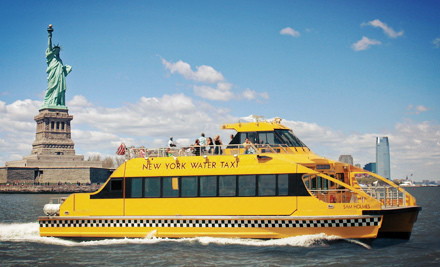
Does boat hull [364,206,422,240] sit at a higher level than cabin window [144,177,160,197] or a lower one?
lower

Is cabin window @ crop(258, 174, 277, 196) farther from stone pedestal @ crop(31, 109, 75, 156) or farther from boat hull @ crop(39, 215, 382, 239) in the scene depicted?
stone pedestal @ crop(31, 109, 75, 156)

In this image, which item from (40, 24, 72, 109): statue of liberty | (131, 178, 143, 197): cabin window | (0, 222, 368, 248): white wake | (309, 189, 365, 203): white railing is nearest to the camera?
(0, 222, 368, 248): white wake

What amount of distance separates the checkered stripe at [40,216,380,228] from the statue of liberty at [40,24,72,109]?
288 feet

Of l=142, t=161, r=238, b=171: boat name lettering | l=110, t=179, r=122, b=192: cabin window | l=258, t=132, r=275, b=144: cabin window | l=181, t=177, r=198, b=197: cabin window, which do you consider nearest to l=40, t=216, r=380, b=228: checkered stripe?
l=181, t=177, r=198, b=197: cabin window

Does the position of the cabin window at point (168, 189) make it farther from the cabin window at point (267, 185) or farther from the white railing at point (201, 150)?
the cabin window at point (267, 185)

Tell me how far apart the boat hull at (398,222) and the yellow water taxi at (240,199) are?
0.04 m

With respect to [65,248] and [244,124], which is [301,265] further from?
[65,248]

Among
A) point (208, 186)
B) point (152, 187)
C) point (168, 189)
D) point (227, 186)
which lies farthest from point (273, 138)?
point (152, 187)

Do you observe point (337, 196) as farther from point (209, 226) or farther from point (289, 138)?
point (209, 226)

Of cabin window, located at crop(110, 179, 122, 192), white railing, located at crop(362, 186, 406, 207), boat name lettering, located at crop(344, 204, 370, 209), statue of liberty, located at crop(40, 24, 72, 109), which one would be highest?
statue of liberty, located at crop(40, 24, 72, 109)

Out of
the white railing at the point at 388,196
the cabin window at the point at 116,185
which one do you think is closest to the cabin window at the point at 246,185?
the white railing at the point at 388,196

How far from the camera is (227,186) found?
17.9 m

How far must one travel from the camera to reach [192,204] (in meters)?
18.0

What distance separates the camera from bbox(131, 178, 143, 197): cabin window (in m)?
18.8
